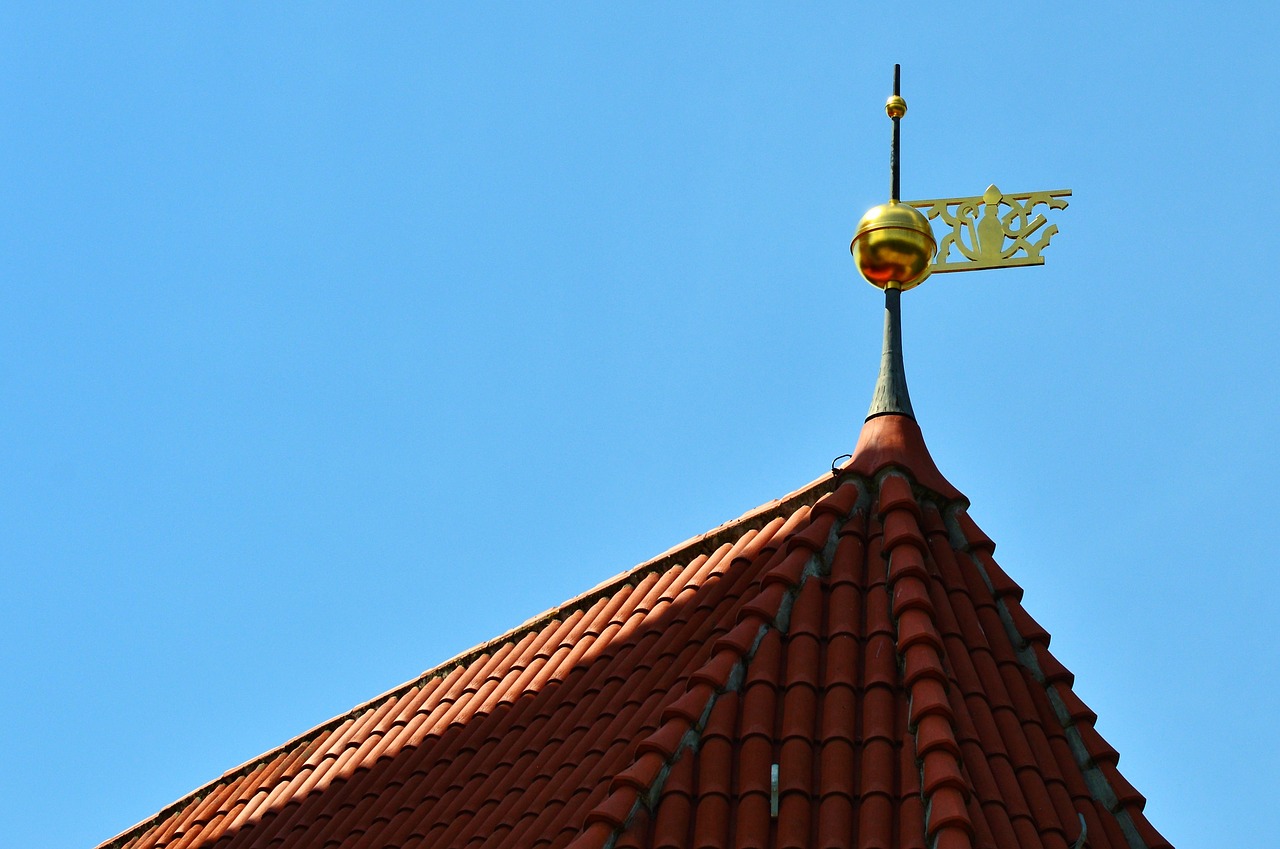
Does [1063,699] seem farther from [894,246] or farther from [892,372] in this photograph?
[894,246]

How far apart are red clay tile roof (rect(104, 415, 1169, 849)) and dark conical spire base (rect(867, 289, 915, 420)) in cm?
12

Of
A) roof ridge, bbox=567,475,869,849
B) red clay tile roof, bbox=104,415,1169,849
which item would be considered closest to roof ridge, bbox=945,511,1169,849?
red clay tile roof, bbox=104,415,1169,849

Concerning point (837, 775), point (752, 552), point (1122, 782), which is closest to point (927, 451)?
point (752, 552)

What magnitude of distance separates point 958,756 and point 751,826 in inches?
31.7

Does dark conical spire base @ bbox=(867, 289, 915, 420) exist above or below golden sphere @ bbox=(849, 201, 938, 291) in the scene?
below

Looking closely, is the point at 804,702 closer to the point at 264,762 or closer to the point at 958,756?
the point at 958,756

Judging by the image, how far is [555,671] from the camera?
9789mm

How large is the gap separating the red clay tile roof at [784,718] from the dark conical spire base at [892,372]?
0.40 feet

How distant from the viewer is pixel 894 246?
30.1 ft

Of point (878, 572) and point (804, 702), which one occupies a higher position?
point (878, 572)

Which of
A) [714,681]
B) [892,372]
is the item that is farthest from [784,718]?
[892,372]

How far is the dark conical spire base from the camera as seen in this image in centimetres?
877

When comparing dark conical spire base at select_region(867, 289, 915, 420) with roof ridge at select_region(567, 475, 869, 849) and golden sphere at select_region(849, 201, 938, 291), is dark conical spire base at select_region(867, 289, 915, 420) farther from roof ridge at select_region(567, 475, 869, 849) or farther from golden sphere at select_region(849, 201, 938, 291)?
roof ridge at select_region(567, 475, 869, 849)

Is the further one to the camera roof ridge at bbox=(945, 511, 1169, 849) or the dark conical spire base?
the dark conical spire base
